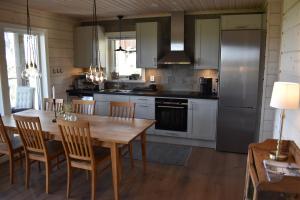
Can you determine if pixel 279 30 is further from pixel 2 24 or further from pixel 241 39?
pixel 2 24

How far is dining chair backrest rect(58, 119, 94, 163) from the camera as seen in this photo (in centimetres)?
259

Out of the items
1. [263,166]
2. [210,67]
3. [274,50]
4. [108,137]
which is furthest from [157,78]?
[263,166]

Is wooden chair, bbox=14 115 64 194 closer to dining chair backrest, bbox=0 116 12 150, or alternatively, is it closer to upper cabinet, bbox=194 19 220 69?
dining chair backrest, bbox=0 116 12 150

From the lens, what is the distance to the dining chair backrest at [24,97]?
4543 mm

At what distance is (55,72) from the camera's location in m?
4.98

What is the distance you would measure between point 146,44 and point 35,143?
2852mm

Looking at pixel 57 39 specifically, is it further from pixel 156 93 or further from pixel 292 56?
pixel 292 56

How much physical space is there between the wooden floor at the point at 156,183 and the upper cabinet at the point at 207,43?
5.90ft

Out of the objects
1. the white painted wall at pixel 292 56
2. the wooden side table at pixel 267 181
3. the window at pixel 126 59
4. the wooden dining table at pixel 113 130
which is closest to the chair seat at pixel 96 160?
the wooden dining table at pixel 113 130

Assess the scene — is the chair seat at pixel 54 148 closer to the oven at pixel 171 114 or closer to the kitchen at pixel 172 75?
the kitchen at pixel 172 75

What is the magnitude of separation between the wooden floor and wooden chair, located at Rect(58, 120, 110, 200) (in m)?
0.38

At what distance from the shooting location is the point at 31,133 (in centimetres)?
294

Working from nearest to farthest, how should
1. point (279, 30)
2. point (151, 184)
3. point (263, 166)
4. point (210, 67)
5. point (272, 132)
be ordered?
point (263, 166) < point (151, 184) < point (279, 30) < point (272, 132) < point (210, 67)

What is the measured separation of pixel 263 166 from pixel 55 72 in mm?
4292
